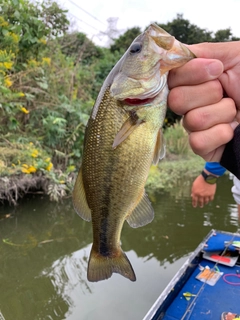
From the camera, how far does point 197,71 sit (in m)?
1.17

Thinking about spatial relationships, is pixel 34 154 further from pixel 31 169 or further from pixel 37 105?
pixel 37 105

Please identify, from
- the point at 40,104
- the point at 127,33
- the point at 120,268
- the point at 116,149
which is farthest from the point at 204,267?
the point at 127,33

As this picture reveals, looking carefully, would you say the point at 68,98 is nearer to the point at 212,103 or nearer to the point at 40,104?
the point at 40,104

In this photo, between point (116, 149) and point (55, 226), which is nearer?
point (116, 149)

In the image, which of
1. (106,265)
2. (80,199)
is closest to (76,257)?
(106,265)

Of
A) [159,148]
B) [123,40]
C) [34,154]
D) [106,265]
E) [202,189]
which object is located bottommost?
[34,154]

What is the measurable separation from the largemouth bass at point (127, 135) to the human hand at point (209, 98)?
0.21 ft

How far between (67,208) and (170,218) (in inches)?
84.5

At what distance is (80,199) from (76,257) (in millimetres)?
3488

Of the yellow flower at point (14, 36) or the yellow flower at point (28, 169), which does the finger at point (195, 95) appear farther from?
the yellow flower at point (14, 36)

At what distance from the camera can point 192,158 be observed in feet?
39.2

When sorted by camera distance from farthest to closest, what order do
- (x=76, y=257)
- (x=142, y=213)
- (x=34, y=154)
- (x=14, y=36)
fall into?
(x=14, y=36) → (x=34, y=154) → (x=76, y=257) → (x=142, y=213)

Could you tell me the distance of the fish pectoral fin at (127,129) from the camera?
1.24 meters

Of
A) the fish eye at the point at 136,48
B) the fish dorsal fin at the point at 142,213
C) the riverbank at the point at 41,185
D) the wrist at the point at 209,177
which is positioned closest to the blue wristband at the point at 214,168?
the wrist at the point at 209,177
